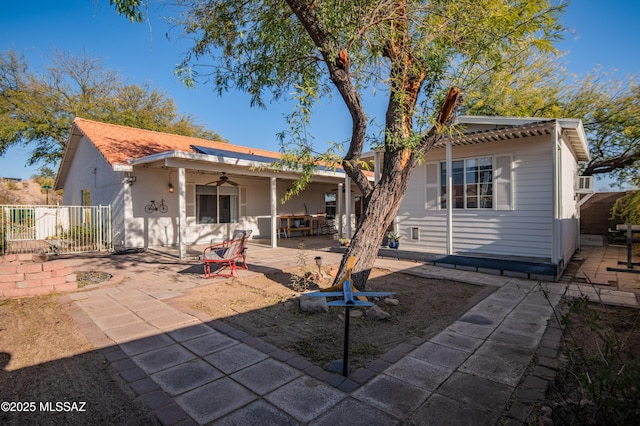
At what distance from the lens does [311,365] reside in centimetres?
283

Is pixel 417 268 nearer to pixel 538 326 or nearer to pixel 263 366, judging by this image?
pixel 538 326

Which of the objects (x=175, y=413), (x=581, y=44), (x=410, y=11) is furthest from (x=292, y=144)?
(x=581, y=44)

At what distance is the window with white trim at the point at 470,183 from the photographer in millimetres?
8001

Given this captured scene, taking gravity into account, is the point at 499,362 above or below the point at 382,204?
below

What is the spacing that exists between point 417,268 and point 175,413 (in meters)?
6.06

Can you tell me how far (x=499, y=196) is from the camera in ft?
25.6

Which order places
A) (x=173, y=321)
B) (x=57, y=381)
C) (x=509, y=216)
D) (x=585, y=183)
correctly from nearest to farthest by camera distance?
(x=57, y=381)
(x=173, y=321)
(x=509, y=216)
(x=585, y=183)

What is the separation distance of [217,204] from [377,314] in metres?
9.40

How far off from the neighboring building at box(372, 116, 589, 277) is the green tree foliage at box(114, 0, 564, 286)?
177cm

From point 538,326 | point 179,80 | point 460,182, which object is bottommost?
point 538,326

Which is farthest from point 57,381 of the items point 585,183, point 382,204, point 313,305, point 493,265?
point 585,183

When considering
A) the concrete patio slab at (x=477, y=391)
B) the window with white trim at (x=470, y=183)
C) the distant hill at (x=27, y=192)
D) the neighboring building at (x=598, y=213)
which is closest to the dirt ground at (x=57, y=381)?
the concrete patio slab at (x=477, y=391)

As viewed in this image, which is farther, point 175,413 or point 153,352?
point 153,352

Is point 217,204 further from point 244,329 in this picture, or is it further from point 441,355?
point 441,355
